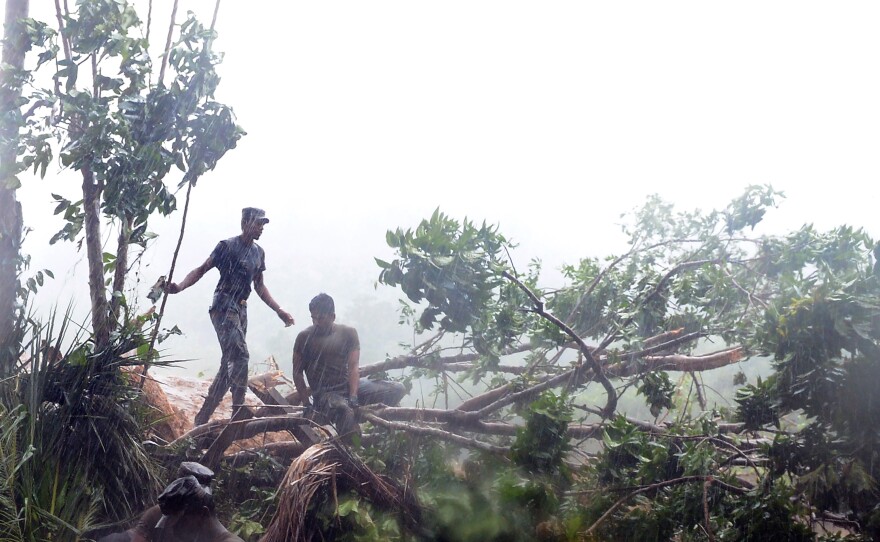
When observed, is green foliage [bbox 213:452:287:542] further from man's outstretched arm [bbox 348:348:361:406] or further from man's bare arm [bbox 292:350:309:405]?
man's outstretched arm [bbox 348:348:361:406]

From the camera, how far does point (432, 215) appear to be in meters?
5.12

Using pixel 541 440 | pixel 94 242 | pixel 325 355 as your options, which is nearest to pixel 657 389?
pixel 541 440

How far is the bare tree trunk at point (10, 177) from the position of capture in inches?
175

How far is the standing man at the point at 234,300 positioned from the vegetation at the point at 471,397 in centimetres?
55

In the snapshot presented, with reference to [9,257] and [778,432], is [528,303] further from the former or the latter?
[9,257]

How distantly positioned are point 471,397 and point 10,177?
3.99 metres

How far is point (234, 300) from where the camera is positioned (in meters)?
5.57

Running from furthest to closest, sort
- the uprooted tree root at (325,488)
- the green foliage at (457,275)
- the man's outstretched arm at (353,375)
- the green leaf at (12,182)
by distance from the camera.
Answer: the man's outstretched arm at (353,375)
the green foliage at (457,275)
the green leaf at (12,182)
the uprooted tree root at (325,488)

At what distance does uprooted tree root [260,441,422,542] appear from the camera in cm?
409

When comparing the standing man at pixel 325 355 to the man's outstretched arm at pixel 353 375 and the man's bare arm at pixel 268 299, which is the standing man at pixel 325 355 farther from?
the man's bare arm at pixel 268 299

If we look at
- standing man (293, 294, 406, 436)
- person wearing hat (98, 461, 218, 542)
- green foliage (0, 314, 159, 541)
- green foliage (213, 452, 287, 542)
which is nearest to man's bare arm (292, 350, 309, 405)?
standing man (293, 294, 406, 436)

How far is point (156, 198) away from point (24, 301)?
3.79 feet

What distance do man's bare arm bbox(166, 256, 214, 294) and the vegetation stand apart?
9.6 inches

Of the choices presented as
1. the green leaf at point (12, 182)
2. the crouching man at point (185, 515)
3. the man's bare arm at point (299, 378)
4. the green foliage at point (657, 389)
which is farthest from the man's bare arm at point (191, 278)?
the green foliage at point (657, 389)
